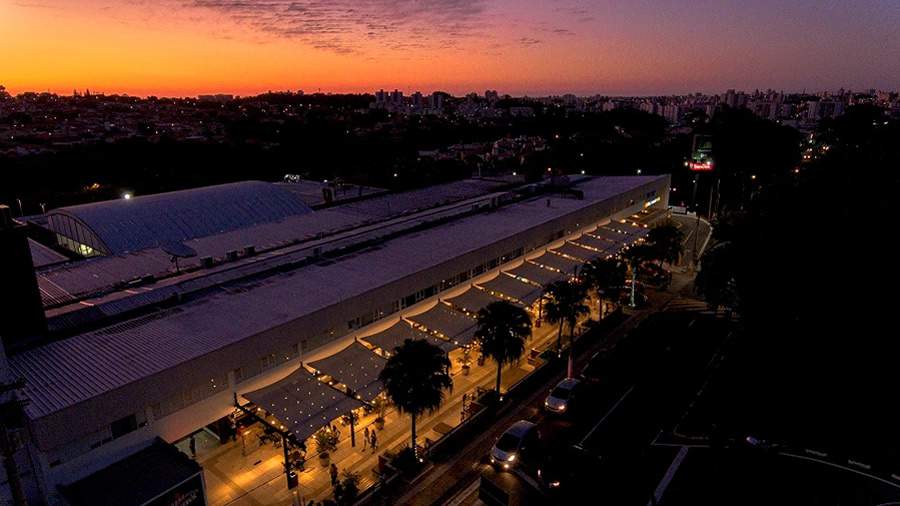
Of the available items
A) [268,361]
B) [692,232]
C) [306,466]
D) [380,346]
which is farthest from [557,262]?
[692,232]

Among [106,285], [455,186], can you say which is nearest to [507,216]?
[455,186]

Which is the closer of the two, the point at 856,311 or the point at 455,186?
the point at 856,311

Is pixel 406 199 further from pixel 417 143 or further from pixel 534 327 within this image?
pixel 417 143

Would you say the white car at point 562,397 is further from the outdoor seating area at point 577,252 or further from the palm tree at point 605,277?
the outdoor seating area at point 577,252

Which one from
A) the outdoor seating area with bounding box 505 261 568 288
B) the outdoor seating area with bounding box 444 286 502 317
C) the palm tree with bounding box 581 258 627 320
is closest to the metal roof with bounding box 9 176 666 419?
the outdoor seating area with bounding box 505 261 568 288

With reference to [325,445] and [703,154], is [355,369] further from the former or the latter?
[703,154]

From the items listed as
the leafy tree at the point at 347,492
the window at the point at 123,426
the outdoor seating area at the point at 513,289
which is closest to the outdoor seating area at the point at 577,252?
the outdoor seating area at the point at 513,289
